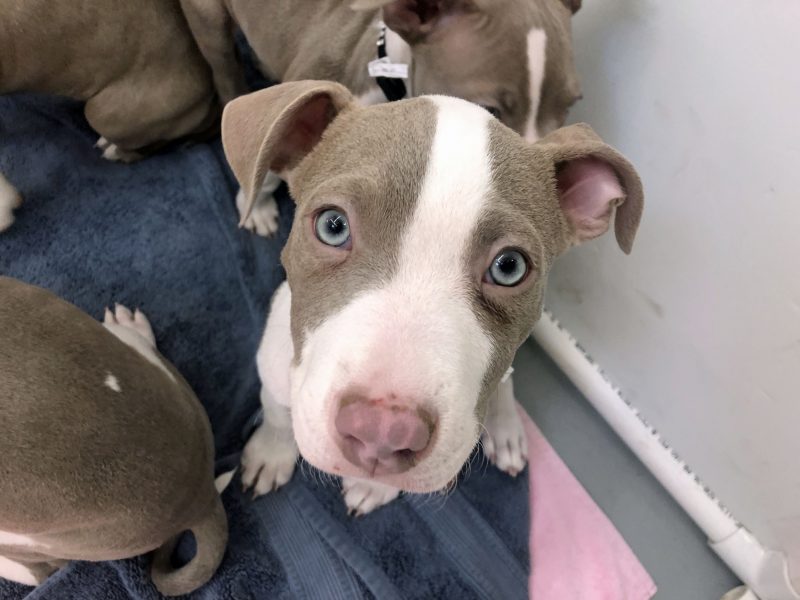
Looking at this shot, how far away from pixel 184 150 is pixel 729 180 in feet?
8.79

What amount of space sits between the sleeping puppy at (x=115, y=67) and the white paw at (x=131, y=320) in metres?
0.70

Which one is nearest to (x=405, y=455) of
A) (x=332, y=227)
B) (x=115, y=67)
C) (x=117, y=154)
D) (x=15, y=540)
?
(x=332, y=227)

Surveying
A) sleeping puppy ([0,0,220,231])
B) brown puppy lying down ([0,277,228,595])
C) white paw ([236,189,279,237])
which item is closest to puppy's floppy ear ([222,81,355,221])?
brown puppy lying down ([0,277,228,595])

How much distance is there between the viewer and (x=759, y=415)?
2715mm

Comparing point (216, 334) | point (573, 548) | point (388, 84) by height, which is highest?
point (388, 84)

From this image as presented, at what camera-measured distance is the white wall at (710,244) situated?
86.4 inches

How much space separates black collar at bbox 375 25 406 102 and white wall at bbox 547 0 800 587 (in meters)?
0.77

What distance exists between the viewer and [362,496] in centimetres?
292

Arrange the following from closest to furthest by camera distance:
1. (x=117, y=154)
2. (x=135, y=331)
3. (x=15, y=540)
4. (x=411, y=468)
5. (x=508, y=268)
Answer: (x=411, y=468), (x=508, y=268), (x=15, y=540), (x=135, y=331), (x=117, y=154)

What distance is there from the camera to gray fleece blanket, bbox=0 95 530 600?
2809 millimetres

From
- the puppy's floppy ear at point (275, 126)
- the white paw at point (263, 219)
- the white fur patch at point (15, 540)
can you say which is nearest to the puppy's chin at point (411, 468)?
the puppy's floppy ear at point (275, 126)

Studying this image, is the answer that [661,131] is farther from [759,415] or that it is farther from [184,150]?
[184,150]

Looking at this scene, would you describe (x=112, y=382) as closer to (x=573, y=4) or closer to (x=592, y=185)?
(x=592, y=185)

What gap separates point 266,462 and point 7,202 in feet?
5.59
